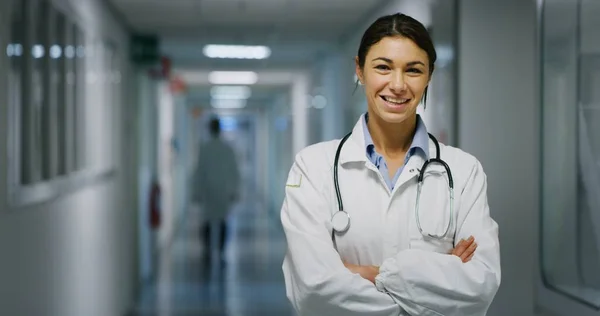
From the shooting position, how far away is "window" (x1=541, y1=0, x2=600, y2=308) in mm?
2932

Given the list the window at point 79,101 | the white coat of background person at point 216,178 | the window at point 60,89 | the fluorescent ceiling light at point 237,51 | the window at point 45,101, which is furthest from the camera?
the fluorescent ceiling light at point 237,51

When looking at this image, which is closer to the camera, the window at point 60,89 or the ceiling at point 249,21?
the window at point 60,89

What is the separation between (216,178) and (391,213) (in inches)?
284

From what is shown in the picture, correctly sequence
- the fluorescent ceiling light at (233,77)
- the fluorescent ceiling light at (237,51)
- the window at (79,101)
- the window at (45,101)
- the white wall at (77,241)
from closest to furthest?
the white wall at (77,241) < the window at (45,101) < the window at (79,101) < the fluorescent ceiling light at (237,51) < the fluorescent ceiling light at (233,77)

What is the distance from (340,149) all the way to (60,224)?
8.16 feet

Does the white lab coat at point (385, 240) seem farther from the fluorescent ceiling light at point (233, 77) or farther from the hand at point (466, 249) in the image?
the fluorescent ceiling light at point (233, 77)

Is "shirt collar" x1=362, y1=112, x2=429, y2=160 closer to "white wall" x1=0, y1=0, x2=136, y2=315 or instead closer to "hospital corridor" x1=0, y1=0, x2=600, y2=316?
"hospital corridor" x1=0, y1=0, x2=600, y2=316

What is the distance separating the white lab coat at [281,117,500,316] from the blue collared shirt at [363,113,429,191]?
0.07ft

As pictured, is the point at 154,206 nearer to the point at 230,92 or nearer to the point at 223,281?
the point at 223,281

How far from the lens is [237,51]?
989 cm

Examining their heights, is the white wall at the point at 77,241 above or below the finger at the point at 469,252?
below

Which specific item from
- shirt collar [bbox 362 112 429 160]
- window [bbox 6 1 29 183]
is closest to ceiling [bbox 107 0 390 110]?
window [bbox 6 1 29 183]

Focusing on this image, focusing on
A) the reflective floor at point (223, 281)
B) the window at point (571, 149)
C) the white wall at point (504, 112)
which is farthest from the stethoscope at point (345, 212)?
the reflective floor at point (223, 281)

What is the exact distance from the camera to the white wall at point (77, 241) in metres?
3.15
